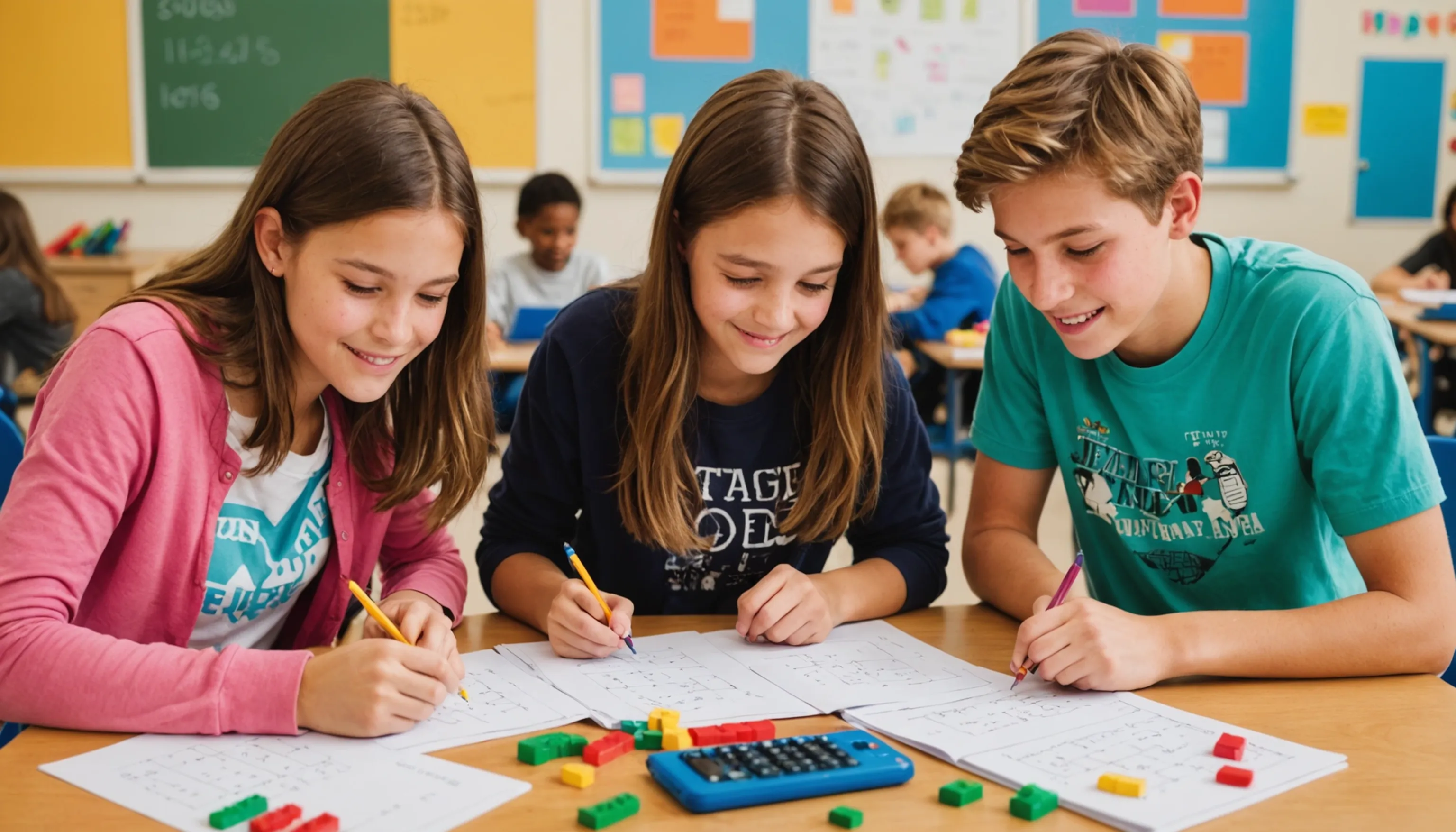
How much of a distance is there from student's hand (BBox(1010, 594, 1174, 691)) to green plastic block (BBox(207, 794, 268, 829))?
2.08 ft

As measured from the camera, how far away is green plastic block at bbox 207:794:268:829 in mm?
829

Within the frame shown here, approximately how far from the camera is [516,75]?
214 inches

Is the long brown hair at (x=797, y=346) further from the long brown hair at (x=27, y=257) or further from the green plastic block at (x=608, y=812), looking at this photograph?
the long brown hair at (x=27, y=257)

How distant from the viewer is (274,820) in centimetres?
82

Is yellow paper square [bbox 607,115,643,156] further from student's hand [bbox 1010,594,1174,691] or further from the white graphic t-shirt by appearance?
student's hand [bbox 1010,594,1174,691]

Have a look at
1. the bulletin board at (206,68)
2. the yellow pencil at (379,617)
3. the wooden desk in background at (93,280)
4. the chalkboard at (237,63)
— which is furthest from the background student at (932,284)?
the yellow pencil at (379,617)

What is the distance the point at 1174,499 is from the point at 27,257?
4.16m

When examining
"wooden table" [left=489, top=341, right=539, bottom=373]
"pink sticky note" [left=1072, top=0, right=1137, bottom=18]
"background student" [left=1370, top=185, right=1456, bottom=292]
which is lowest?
"wooden table" [left=489, top=341, right=539, bottom=373]

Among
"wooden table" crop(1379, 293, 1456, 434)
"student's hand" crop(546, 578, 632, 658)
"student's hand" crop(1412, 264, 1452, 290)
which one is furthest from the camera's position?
"student's hand" crop(1412, 264, 1452, 290)

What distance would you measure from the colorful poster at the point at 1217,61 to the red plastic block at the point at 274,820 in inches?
224

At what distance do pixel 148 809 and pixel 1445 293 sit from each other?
4540 mm

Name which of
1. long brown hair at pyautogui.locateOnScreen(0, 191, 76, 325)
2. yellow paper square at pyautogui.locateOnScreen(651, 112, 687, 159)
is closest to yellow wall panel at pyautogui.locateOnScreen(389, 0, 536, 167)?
yellow paper square at pyautogui.locateOnScreen(651, 112, 687, 159)

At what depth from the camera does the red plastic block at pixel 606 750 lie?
3.15ft

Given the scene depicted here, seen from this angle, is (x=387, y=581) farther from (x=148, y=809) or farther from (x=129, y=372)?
(x=148, y=809)
